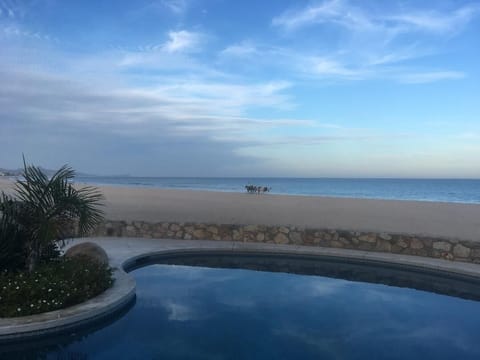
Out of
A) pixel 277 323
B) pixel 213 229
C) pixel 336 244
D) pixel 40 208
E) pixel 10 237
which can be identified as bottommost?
pixel 277 323

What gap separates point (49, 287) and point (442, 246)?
28.4 feet

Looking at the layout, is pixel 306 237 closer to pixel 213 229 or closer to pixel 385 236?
pixel 385 236

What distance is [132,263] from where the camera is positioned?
9062mm

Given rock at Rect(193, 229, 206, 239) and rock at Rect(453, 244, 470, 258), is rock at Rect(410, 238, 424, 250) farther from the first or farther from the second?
rock at Rect(193, 229, 206, 239)

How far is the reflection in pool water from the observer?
515cm

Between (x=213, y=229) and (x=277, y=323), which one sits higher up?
(x=213, y=229)

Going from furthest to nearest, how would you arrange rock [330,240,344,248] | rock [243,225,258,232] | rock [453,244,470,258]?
rock [243,225,258,232]
rock [330,240,344,248]
rock [453,244,470,258]

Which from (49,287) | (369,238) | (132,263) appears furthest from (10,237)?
(369,238)

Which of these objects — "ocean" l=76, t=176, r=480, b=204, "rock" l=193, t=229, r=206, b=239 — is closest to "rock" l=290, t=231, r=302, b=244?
"rock" l=193, t=229, r=206, b=239

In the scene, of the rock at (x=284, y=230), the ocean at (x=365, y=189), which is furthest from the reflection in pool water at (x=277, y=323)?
the ocean at (x=365, y=189)

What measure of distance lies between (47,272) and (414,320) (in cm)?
594

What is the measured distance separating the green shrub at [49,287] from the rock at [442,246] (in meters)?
7.70

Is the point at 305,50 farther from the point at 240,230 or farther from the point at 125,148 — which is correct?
the point at 125,148

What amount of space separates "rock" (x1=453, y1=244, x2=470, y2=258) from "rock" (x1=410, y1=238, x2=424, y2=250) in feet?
2.42
